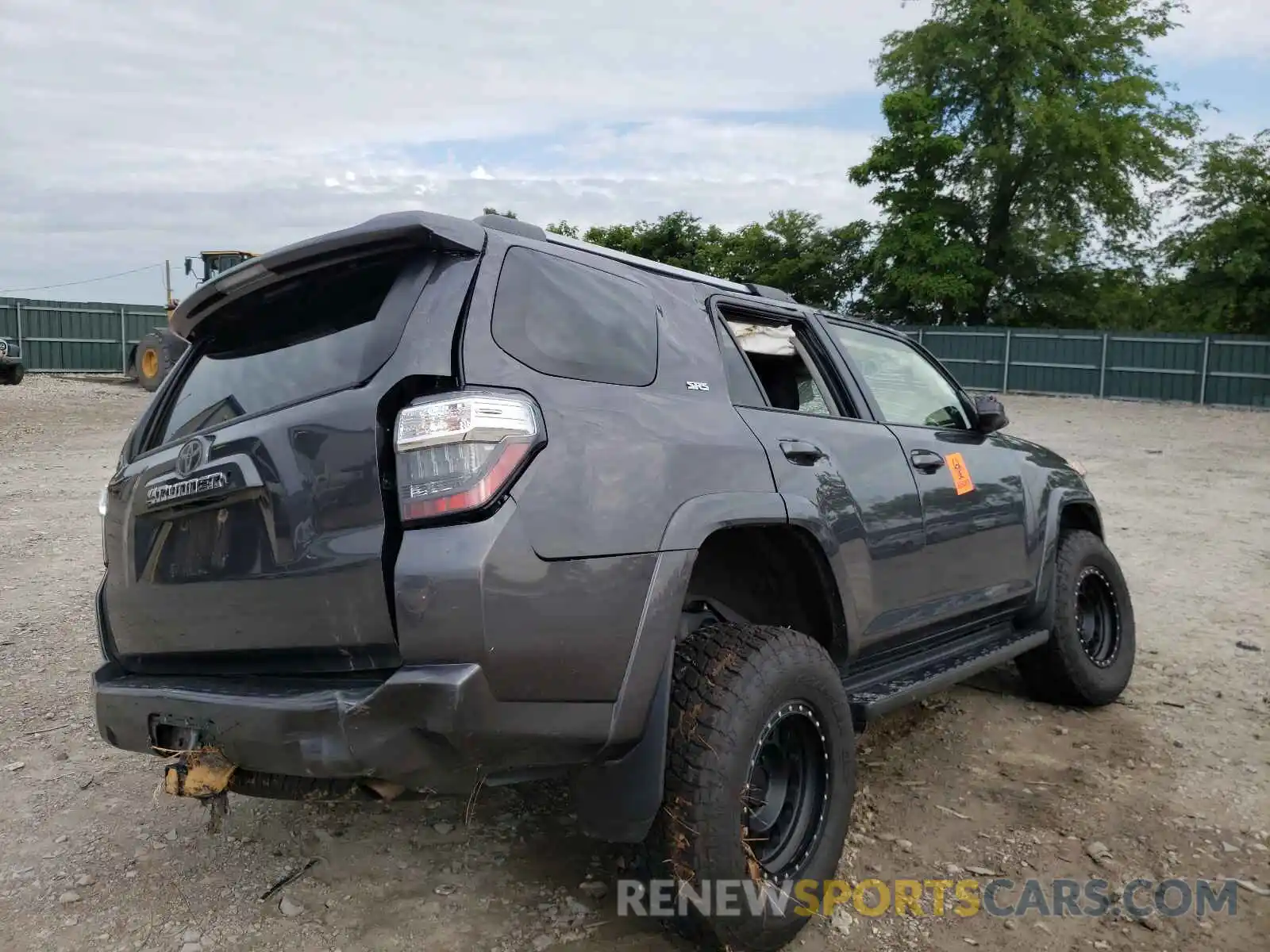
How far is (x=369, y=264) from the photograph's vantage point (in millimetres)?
2600

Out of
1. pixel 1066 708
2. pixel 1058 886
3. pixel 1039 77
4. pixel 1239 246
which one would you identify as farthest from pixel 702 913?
pixel 1039 77

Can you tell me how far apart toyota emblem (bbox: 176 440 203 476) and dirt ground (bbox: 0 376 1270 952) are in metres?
1.18

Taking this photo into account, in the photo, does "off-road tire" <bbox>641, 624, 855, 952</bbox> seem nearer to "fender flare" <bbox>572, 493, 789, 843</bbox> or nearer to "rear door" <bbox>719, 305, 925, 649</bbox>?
"fender flare" <bbox>572, 493, 789, 843</bbox>

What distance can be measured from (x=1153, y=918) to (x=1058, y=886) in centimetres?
27

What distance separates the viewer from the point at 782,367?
11.7 feet

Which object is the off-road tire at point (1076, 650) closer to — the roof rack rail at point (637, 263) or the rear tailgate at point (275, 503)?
the roof rack rail at point (637, 263)

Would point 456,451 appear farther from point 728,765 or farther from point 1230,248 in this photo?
point 1230,248

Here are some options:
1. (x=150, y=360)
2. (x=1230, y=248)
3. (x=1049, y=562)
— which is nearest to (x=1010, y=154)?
(x=1230, y=248)

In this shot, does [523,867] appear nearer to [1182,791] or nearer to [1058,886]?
[1058,886]

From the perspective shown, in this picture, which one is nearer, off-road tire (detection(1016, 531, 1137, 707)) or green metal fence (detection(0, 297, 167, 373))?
off-road tire (detection(1016, 531, 1137, 707))

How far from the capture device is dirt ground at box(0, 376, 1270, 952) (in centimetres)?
289

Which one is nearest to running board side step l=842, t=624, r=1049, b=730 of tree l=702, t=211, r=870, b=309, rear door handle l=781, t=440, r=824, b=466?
rear door handle l=781, t=440, r=824, b=466

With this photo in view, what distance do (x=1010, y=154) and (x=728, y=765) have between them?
1384 inches

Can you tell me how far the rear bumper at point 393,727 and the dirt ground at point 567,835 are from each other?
2.31 ft
